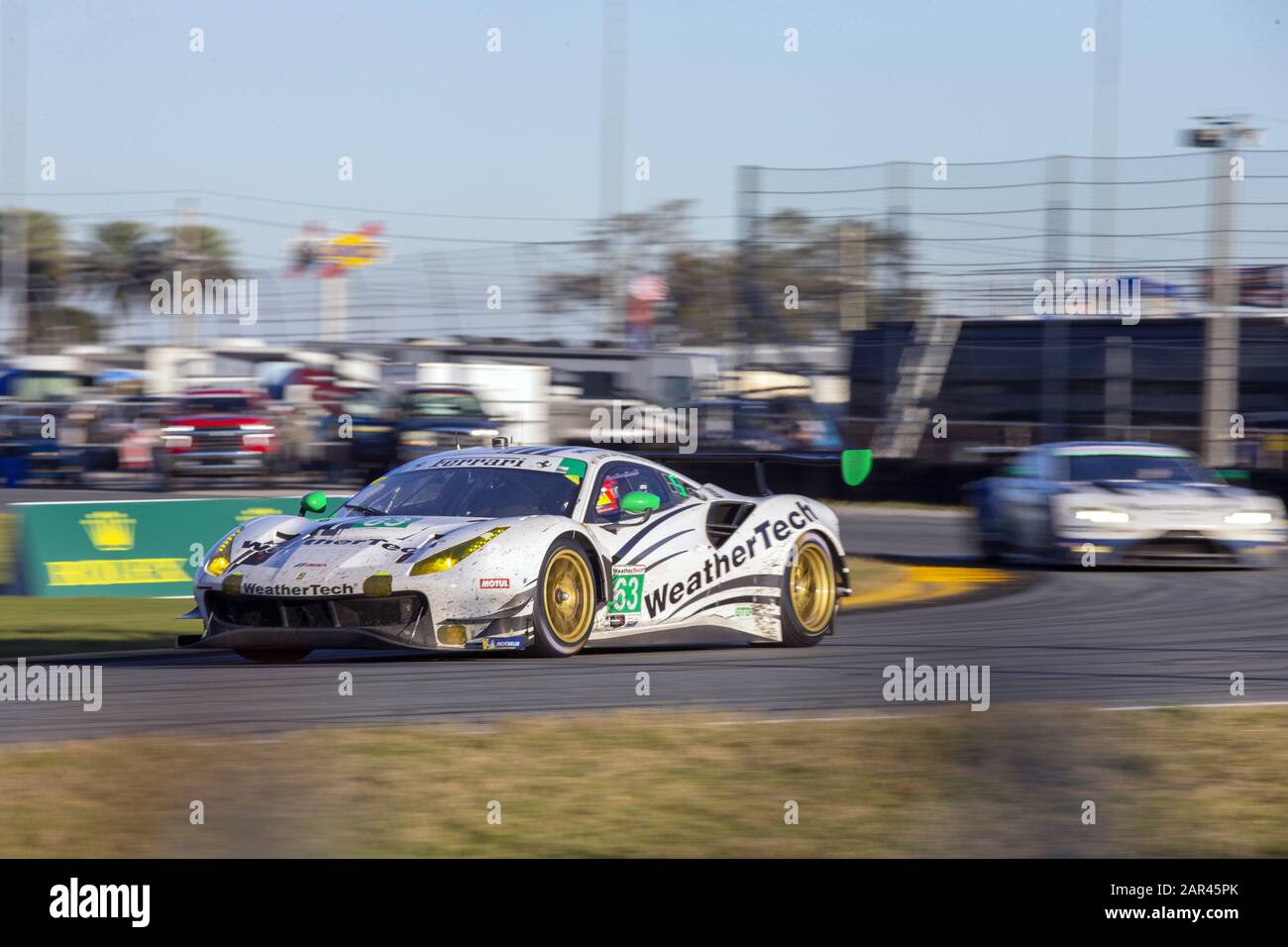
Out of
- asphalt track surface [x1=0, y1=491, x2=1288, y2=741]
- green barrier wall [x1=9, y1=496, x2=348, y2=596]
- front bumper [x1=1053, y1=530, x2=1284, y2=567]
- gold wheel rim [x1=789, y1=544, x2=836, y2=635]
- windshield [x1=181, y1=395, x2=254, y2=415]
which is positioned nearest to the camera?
asphalt track surface [x1=0, y1=491, x2=1288, y2=741]

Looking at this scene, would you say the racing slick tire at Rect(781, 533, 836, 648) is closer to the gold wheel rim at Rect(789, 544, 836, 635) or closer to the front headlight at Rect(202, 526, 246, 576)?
the gold wheel rim at Rect(789, 544, 836, 635)

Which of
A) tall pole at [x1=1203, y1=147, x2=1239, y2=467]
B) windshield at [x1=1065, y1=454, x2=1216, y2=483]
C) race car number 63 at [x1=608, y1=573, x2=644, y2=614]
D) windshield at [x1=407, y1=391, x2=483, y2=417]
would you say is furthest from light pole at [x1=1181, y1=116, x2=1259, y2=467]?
race car number 63 at [x1=608, y1=573, x2=644, y2=614]

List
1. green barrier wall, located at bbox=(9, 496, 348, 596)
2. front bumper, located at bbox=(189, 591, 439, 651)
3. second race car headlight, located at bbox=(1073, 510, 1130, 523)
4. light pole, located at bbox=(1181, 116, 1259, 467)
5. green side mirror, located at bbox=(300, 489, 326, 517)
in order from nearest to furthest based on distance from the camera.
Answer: front bumper, located at bbox=(189, 591, 439, 651)
green side mirror, located at bbox=(300, 489, 326, 517)
green barrier wall, located at bbox=(9, 496, 348, 596)
second race car headlight, located at bbox=(1073, 510, 1130, 523)
light pole, located at bbox=(1181, 116, 1259, 467)

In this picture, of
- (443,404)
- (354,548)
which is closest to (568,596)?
(354,548)

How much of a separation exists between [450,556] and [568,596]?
777mm

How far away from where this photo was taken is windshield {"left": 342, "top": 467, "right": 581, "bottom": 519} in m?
9.32

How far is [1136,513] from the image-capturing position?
1507cm

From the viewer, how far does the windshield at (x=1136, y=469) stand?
15719 mm

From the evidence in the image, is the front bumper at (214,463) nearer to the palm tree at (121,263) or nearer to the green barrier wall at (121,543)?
the green barrier wall at (121,543)

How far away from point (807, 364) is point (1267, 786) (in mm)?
22174

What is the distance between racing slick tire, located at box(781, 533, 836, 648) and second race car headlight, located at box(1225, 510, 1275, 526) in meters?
5.90

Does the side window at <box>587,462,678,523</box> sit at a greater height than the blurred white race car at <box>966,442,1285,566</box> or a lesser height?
greater

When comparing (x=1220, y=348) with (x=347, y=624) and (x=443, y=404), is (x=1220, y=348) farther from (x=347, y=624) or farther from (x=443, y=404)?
(x=347, y=624)
